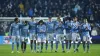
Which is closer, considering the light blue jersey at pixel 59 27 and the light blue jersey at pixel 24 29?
the light blue jersey at pixel 24 29

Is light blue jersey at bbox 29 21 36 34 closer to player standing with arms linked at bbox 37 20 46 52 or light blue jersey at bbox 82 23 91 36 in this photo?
player standing with arms linked at bbox 37 20 46 52

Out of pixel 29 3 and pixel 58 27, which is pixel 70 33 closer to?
pixel 58 27

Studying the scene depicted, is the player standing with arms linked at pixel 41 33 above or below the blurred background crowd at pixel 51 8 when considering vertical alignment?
below

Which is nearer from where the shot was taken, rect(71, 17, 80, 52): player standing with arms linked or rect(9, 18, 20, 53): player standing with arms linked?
rect(9, 18, 20, 53): player standing with arms linked

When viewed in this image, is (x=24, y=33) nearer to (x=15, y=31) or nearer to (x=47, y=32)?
(x=15, y=31)

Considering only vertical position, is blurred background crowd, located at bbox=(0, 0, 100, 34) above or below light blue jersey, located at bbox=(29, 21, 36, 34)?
above

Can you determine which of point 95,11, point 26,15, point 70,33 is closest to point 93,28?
point 95,11

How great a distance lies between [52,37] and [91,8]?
15460 mm

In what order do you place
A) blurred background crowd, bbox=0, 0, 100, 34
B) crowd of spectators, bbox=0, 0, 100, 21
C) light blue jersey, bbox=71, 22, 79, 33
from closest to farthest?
1. light blue jersey, bbox=71, 22, 79, 33
2. blurred background crowd, bbox=0, 0, 100, 34
3. crowd of spectators, bbox=0, 0, 100, 21

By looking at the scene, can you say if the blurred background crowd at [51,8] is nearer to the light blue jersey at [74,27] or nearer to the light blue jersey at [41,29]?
the light blue jersey at [74,27]

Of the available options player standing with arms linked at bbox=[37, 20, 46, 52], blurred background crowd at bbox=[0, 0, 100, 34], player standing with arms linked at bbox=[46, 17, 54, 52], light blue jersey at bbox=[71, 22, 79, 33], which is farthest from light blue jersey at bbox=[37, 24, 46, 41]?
blurred background crowd at bbox=[0, 0, 100, 34]

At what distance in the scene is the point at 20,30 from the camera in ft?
93.1

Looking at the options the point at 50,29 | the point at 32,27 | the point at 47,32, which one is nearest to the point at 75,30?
the point at 50,29

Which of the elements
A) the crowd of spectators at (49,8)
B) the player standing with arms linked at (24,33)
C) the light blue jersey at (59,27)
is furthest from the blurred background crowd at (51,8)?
the player standing with arms linked at (24,33)
